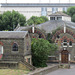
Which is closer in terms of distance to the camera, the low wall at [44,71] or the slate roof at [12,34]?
the low wall at [44,71]

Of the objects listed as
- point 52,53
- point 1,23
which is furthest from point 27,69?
point 1,23

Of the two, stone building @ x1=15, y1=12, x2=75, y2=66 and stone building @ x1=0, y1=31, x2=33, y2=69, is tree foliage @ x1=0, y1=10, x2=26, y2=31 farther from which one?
stone building @ x1=0, y1=31, x2=33, y2=69

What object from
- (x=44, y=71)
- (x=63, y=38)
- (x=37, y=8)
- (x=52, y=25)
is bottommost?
(x=44, y=71)

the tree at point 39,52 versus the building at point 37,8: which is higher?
the building at point 37,8

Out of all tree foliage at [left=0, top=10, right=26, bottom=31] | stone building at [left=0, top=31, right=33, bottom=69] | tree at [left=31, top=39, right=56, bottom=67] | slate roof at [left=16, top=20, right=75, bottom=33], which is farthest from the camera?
tree foliage at [left=0, top=10, right=26, bottom=31]

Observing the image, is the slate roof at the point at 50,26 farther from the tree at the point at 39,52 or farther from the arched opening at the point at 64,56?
the tree at the point at 39,52

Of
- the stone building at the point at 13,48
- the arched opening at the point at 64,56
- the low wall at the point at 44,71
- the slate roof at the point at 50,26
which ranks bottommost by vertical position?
the low wall at the point at 44,71

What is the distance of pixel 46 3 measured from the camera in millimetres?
174125

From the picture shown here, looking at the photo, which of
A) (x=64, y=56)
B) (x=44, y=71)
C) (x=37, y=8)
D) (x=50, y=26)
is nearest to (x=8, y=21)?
(x=50, y=26)

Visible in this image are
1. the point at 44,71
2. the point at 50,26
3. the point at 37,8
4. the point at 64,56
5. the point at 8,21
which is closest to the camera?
the point at 44,71

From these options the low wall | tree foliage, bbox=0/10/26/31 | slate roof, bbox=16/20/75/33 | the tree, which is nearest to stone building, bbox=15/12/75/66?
slate roof, bbox=16/20/75/33

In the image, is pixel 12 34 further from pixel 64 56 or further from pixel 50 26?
pixel 50 26

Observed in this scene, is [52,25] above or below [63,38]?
above

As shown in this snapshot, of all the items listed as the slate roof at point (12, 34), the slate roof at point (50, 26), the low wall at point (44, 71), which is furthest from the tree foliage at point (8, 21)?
the slate roof at point (12, 34)
